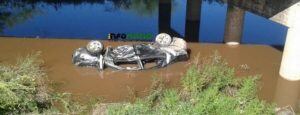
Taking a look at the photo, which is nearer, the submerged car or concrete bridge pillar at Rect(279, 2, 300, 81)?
concrete bridge pillar at Rect(279, 2, 300, 81)

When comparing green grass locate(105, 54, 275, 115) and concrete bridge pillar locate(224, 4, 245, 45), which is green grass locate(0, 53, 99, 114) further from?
concrete bridge pillar locate(224, 4, 245, 45)

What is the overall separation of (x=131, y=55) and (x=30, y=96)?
4.61m

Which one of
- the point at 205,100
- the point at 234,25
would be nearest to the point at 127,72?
the point at 205,100

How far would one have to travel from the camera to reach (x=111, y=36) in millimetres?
21719

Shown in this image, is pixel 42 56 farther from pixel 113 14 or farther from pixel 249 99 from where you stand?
pixel 113 14

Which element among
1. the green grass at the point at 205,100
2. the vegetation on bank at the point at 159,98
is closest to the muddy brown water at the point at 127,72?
the vegetation on bank at the point at 159,98

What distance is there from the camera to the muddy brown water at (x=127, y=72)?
1391 cm

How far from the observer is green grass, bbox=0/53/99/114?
1059 cm

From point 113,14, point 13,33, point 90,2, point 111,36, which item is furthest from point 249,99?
point 90,2

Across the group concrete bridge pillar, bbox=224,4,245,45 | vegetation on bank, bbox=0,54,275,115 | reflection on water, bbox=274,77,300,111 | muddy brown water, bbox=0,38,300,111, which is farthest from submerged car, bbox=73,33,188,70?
concrete bridge pillar, bbox=224,4,245,45

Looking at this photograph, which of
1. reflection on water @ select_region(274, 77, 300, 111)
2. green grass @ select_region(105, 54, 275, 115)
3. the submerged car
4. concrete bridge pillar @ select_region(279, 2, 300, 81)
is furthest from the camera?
the submerged car

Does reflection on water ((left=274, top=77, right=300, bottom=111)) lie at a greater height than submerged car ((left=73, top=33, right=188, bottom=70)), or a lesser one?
lesser

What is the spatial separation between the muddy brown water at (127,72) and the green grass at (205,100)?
4.67 feet

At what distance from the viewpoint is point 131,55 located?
1512cm
